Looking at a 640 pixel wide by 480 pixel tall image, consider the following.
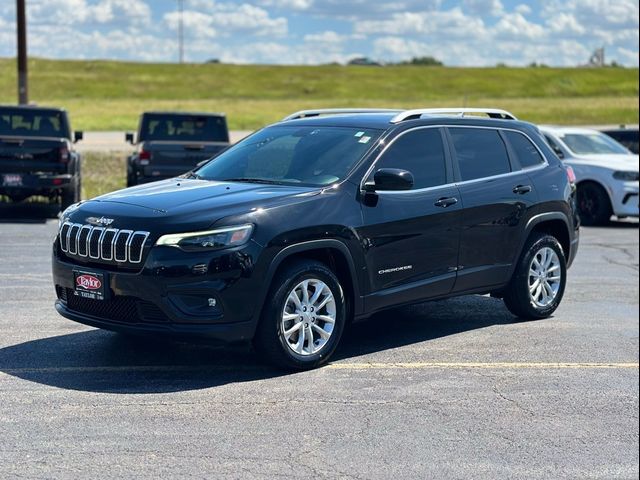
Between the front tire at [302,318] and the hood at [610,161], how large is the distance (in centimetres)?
1107

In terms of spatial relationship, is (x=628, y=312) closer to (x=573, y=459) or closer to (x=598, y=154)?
(x=573, y=459)

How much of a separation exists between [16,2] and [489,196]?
825 inches

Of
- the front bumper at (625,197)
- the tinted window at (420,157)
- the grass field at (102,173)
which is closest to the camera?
the tinted window at (420,157)

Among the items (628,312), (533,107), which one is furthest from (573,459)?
(533,107)

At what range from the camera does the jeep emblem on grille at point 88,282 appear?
7.00 m

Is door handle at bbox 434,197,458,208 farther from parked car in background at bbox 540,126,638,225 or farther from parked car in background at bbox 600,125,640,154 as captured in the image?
parked car in background at bbox 600,125,640,154

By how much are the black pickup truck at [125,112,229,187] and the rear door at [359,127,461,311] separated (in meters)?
9.94

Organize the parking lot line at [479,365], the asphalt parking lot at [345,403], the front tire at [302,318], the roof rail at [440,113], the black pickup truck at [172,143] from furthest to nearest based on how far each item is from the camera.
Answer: the black pickup truck at [172,143]
the roof rail at [440,113]
the parking lot line at [479,365]
the front tire at [302,318]
the asphalt parking lot at [345,403]

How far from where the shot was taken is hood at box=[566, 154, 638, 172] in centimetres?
1739

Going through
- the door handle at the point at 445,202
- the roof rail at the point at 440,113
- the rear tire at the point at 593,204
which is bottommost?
the rear tire at the point at 593,204

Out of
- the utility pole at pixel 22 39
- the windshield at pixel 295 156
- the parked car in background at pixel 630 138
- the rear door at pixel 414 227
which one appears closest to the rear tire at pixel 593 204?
the parked car in background at pixel 630 138

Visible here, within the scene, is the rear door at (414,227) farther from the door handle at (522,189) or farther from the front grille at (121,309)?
the front grille at (121,309)

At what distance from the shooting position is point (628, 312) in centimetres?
963

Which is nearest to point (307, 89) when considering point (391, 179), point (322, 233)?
point (391, 179)
